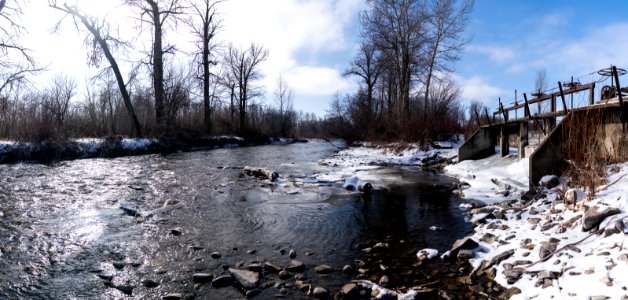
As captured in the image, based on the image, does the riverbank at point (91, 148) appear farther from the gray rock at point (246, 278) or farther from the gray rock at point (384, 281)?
the gray rock at point (384, 281)

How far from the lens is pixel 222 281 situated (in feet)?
13.3

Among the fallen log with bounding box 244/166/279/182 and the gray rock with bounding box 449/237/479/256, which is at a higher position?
the fallen log with bounding box 244/166/279/182

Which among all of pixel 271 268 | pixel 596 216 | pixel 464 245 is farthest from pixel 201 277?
pixel 596 216

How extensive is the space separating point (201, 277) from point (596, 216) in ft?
16.0

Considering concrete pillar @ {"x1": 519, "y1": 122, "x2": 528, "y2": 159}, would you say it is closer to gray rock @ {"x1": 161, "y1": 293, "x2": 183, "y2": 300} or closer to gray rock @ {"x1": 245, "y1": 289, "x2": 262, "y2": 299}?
gray rock @ {"x1": 245, "y1": 289, "x2": 262, "y2": 299}

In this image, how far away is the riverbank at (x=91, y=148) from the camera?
15539mm

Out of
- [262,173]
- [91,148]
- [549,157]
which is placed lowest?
[262,173]

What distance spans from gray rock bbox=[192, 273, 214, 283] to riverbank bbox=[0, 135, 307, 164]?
1569 cm

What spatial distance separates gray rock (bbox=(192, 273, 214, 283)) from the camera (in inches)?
162

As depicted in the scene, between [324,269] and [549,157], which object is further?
[549,157]

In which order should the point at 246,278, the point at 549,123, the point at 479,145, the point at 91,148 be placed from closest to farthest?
1. the point at 246,278
2. the point at 549,123
3. the point at 479,145
4. the point at 91,148

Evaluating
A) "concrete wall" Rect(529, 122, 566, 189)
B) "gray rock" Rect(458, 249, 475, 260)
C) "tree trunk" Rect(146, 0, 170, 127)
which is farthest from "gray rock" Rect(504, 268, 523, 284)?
"tree trunk" Rect(146, 0, 170, 127)

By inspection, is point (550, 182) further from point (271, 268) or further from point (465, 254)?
point (271, 268)

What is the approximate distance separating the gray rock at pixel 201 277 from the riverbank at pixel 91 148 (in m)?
15.7
